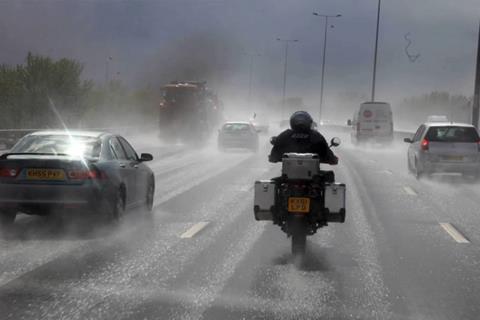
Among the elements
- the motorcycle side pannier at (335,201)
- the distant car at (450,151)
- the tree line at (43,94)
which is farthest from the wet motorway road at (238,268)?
the tree line at (43,94)

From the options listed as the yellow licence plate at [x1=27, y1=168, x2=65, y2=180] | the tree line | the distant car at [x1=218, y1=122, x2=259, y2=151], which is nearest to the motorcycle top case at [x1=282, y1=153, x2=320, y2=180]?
the yellow licence plate at [x1=27, y1=168, x2=65, y2=180]

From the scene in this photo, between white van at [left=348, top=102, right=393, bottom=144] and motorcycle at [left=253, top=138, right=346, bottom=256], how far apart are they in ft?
122

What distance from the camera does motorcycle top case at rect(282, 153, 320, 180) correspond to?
8.86 meters

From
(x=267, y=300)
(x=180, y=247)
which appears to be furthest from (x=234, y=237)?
(x=267, y=300)

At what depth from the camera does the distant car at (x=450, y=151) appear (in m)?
22.6

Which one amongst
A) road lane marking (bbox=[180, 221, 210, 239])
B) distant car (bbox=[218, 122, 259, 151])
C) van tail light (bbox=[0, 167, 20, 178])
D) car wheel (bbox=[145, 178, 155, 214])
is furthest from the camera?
distant car (bbox=[218, 122, 259, 151])

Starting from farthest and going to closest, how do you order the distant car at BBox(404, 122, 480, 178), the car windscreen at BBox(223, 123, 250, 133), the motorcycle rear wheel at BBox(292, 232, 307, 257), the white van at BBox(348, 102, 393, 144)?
the white van at BBox(348, 102, 393, 144) → the car windscreen at BBox(223, 123, 250, 133) → the distant car at BBox(404, 122, 480, 178) → the motorcycle rear wheel at BBox(292, 232, 307, 257)

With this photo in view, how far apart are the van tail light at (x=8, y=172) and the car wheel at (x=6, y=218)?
58 centimetres

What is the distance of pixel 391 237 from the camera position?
434 inches

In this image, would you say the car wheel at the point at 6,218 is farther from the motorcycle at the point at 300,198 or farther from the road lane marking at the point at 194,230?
the motorcycle at the point at 300,198

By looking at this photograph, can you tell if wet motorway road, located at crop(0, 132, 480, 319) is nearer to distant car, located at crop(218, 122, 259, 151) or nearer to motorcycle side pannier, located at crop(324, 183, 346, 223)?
motorcycle side pannier, located at crop(324, 183, 346, 223)

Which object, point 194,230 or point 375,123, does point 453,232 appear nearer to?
point 194,230

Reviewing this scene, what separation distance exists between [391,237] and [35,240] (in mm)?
A: 4508

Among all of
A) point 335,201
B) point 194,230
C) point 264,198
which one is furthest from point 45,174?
point 335,201
